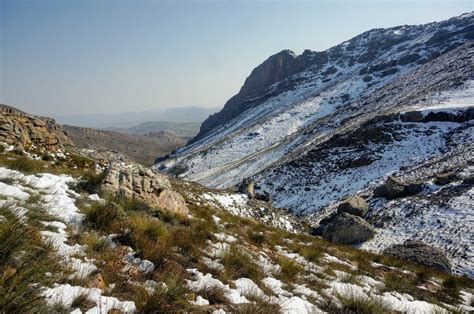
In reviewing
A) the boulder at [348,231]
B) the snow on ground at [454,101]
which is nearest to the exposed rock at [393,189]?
the boulder at [348,231]

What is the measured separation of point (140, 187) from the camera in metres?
10.0

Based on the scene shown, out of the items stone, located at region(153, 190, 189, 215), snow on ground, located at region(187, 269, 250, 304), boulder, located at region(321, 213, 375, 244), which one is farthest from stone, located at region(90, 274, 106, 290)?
boulder, located at region(321, 213, 375, 244)

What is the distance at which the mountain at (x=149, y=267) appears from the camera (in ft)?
11.2

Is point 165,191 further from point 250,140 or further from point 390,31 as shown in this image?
point 390,31

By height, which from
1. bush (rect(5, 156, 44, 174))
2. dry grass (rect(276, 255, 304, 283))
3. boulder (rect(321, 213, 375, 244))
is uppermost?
bush (rect(5, 156, 44, 174))

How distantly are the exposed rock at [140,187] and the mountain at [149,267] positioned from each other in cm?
6

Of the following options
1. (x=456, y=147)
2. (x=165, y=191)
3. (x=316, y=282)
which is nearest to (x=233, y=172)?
(x=456, y=147)

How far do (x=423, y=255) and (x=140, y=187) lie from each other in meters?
11.5

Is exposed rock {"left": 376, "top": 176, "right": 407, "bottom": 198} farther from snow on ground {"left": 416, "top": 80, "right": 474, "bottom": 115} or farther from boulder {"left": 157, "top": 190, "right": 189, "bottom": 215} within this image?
boulder {"left": 157, "top": 190, "right": 189, "bottom": 215}

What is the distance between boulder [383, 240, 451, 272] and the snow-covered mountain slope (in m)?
16.2

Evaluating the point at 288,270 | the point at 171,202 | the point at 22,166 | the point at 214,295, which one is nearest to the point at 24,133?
the point at 22,166

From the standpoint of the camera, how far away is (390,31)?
5404 inches

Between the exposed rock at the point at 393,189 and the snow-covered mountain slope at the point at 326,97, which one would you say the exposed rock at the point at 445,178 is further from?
the snow-covered mountain slope at the point at 326,97

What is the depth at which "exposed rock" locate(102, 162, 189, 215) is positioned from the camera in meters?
Result: 8.87
